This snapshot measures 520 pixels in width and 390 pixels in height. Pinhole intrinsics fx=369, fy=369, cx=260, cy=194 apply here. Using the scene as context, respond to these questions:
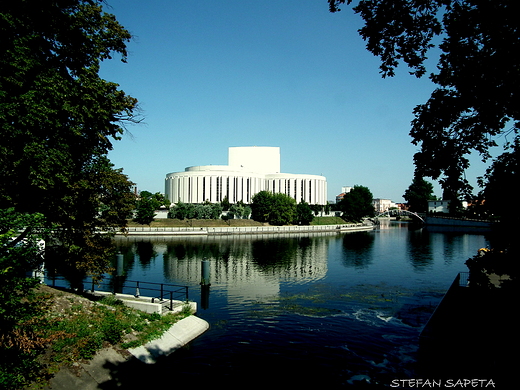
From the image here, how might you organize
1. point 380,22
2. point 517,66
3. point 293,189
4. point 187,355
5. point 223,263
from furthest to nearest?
1. point 293,189
2. point 223,263
3. point 187,355
4. point 380,22
5. point 517,66

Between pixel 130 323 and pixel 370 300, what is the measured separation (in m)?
17.9

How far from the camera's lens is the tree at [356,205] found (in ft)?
452

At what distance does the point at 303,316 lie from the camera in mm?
23703

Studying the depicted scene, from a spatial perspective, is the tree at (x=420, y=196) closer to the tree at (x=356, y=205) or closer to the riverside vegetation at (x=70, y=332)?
the tree at (x=356, y=205)

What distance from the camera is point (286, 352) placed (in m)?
17.8

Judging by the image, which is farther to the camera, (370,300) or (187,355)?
(370,300)

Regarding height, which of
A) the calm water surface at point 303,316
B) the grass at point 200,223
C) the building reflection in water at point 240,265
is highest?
the grass at point 200,223

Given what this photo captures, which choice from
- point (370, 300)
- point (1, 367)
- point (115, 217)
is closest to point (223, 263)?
point (370, 300)

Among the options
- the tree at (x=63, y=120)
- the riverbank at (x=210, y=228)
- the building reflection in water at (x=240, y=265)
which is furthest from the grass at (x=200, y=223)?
the tree at (x=63, y=120)

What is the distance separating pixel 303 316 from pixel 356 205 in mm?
118721

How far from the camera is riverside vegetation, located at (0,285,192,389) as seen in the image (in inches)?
429

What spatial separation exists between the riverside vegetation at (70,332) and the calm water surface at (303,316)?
6.99 ft

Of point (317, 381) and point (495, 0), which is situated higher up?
point (495, 0)

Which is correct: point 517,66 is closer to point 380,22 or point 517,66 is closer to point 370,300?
point 380,22
